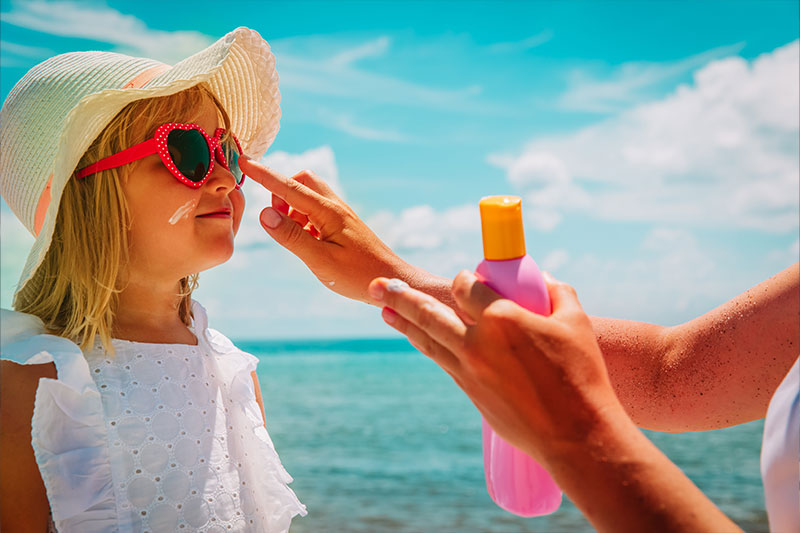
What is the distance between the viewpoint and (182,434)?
2232 millimetres

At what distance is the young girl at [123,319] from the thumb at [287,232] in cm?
14

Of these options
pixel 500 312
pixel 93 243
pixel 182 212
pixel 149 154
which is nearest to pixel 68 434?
pixel 93 243

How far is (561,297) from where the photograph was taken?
1500mm

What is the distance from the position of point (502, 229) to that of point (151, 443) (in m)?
1.40

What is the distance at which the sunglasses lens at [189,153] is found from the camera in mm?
A: 2307

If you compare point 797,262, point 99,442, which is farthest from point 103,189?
point 797,262

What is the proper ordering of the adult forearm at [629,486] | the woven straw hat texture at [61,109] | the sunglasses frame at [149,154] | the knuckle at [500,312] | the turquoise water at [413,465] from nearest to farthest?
1. the adult forearm at [629,486]
2. the knuckle at [500,312]
3. the woven straw hat texture at [61,109]
4. the sunglasses frame at [149,154]
5. the turquoise water at [413,465]

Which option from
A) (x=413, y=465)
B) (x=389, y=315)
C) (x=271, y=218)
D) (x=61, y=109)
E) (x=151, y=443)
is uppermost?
(x=61, y=109)

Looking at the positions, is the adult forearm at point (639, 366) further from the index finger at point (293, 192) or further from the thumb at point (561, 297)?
the index finger at point (293, 192)

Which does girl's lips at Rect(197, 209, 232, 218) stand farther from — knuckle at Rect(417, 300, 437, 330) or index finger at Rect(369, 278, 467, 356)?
knuckle at Rect(417, 300, 437, 330)

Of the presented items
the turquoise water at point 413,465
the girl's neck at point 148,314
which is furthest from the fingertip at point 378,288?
the turquoise water at point 413,465

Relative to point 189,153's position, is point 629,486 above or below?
below

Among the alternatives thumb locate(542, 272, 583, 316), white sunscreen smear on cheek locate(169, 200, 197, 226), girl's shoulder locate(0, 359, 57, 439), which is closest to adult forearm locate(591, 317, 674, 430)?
thumb locate(542, 272, 583, 316)

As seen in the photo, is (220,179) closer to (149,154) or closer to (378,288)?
(149,154)
